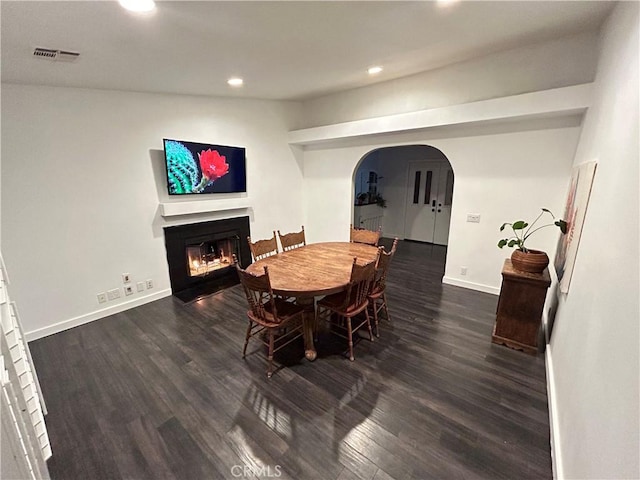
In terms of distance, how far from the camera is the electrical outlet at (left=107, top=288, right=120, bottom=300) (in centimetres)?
326

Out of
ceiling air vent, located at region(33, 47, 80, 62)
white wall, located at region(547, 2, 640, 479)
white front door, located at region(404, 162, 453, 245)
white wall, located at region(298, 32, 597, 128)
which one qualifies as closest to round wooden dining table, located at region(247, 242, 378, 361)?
white wall, located at region(547, 2, 640, 479)

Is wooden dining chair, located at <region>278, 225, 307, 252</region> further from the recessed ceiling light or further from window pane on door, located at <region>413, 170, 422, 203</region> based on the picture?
window pane on door, located at <region>413, 170, 422, 203</region>

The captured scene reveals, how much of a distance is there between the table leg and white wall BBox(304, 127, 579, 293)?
2586 mm

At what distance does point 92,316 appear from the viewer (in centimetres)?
314

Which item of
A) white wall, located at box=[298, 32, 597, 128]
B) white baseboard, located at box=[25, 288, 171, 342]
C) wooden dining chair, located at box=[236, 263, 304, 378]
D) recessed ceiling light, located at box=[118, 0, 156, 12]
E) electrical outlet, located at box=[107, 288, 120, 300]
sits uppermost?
white wall, located at box=[298, 32, 597, 128]

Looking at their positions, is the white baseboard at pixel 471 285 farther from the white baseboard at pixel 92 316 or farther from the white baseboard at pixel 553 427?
the white baseboard at pixel 92 316

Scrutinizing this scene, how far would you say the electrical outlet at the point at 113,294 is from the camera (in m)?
3.26

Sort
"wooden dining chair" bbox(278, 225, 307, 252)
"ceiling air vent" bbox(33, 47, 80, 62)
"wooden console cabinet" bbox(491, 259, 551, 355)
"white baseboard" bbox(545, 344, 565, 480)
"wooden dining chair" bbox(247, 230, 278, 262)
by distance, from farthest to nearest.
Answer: "wooden dining chair" bbox(278, 225, 307, 252) → "wooden dining chair" bbox(247, 230, 278, 262) → "wooden console cabinet" bbox(491, 259, 551, 355) → "ceiling air vent" bbox(33, 47, 80, 62) → "white baseboard" bbox(545, 344, 565, 480)

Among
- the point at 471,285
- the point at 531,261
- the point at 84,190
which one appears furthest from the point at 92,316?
the point at 471,285

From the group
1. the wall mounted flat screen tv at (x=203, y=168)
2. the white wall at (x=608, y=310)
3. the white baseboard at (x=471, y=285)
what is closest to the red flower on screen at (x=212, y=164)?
the wall mounted flat screen tv at (x=203, y=168)

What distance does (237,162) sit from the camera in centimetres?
423

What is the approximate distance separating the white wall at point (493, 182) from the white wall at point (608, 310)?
1.03 m

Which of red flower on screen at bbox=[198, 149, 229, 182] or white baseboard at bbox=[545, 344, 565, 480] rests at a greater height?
red flower on screen at bbox=[198, 149, 229, 182]

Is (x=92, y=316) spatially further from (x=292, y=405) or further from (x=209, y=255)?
(x=292, y=405)
